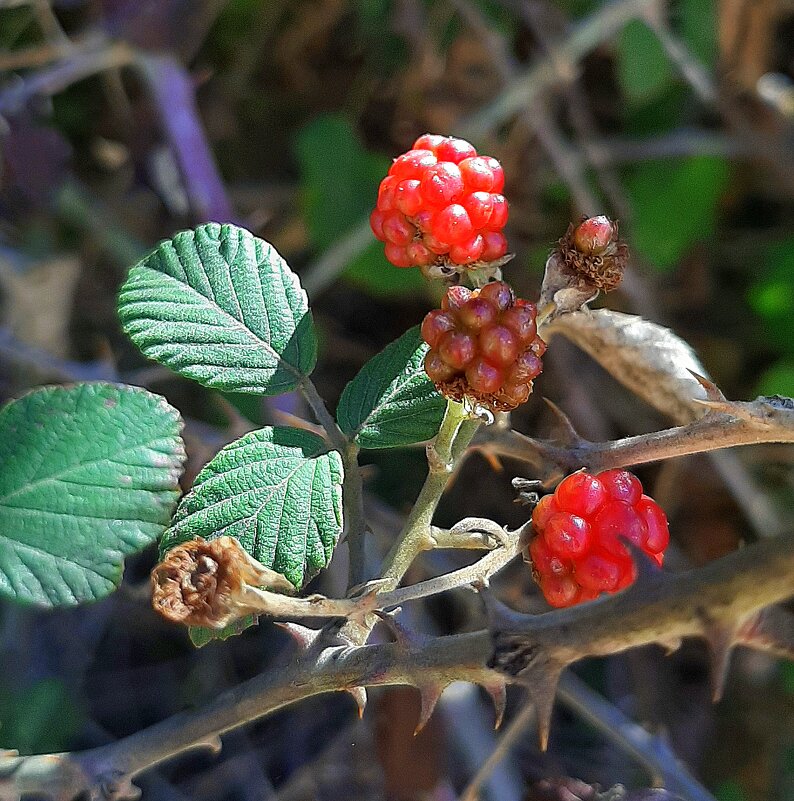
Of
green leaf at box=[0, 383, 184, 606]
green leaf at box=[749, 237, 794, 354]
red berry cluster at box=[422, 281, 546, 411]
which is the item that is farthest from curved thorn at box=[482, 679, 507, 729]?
green leaf at box=[749, 237, 794, 354]

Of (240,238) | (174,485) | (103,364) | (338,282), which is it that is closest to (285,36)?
(338,282)

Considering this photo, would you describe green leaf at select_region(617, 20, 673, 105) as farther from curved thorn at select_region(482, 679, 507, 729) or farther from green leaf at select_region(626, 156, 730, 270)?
curved thorn at select_region(482, 679, 507, 729)

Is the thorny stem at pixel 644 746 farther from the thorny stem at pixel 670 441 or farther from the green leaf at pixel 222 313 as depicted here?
the green leaf at pixel 222 313

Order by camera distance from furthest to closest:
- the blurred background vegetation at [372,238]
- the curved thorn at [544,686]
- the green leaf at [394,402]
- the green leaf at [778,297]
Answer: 1. the green leaf at [778,297]
2. the blurred background vegetation at [372,238]
3. the green leaf at [394,402]
4. the curved thorn at [544,686]

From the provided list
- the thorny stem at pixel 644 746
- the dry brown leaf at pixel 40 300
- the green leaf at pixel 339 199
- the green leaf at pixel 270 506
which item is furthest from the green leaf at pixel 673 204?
the green leaf at pixel 270 506

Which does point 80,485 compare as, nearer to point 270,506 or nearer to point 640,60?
point 270,506

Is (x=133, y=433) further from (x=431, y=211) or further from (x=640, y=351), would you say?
(x=640, y=351)
